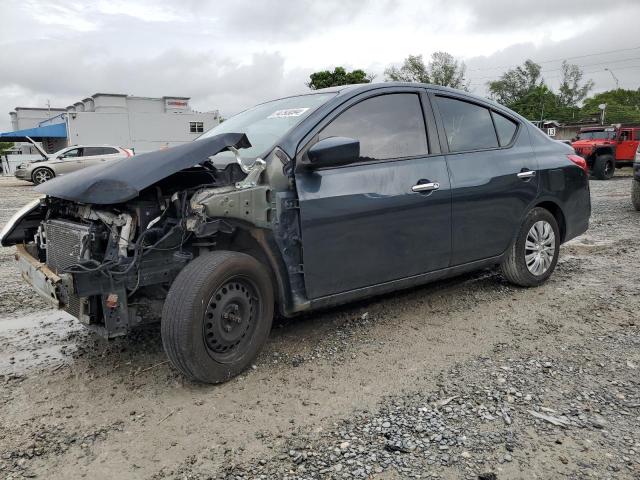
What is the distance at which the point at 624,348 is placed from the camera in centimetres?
340

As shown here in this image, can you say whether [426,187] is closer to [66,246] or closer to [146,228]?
[146,228]

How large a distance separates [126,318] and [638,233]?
23.2 ft

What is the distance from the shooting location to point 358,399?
283 centimetres

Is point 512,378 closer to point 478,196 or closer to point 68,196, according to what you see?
point 478,196

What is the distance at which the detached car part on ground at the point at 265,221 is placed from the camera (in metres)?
2.82

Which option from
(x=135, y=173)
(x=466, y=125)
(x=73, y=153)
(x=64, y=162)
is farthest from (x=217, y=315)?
(x=73, y=153)

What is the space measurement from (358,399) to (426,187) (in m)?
1.57

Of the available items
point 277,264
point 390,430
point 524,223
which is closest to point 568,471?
point 390,430

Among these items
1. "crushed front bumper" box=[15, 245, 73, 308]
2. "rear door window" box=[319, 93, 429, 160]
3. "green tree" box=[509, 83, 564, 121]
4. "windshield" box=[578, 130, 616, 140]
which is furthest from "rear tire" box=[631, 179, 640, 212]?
"green tree" box=[509, 83, 564, 121]

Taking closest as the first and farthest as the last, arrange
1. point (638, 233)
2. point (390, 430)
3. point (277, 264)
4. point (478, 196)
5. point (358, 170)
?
point (390, 430) < point (277, 264) < point (358, 170) < point (478, 196) < point (638, 233)

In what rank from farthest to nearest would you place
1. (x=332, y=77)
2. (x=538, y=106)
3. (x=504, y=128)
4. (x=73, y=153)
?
(x=538, y=106)
(x=332, y=77)
(x=73, y=153)
(x=504, y=128)

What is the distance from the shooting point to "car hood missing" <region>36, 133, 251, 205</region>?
2.74 meters

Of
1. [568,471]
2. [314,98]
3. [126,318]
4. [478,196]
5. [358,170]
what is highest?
[314,98]

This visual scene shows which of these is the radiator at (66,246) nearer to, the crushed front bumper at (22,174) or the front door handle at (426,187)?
the front door handle at (426,187)
